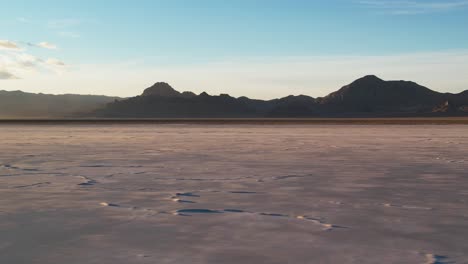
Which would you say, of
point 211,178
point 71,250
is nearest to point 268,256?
point 71,250

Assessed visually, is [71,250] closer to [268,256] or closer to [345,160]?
[268,256]

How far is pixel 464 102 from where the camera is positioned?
181375mm

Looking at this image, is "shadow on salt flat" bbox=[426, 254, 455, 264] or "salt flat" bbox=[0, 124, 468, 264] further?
"salt flat" bbox=[0, 124, 468, 264]

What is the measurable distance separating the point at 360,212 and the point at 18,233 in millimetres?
3459

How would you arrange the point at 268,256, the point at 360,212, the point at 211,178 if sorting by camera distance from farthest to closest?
the point at 211,178
the point at 360,212
the point at 268,256

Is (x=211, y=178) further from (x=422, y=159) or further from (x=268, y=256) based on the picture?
(x=422, y=159)

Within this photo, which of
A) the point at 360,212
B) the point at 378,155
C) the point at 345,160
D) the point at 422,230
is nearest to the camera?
the point at 422,230

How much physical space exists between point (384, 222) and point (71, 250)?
296 cm

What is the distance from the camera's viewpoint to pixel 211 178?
30.8 ft

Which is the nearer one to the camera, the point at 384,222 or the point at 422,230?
the point at 422,230

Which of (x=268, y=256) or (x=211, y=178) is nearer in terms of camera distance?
(x=268, y=256)

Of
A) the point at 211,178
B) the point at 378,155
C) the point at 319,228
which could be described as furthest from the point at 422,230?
the point at 378,155

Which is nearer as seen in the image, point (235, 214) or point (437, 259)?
point (437, 259)

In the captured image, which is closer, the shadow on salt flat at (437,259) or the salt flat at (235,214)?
the shadow on salt flat at (437,259)
